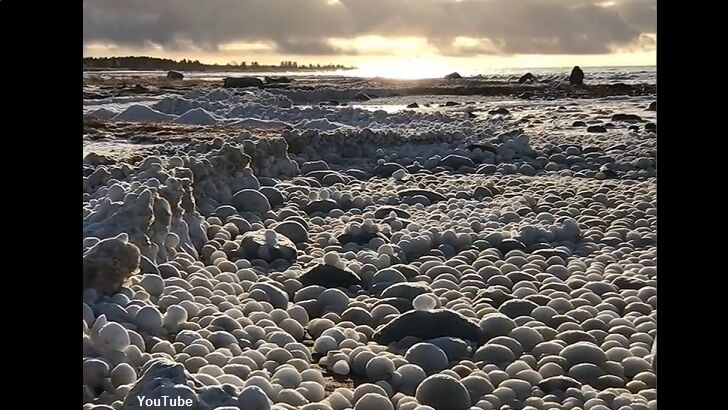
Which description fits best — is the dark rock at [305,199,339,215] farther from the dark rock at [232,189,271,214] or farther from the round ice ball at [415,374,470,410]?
the round ice ball at [415,374,470,410]

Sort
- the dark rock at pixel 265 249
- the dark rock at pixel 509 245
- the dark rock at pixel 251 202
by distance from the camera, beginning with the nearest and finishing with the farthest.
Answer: the dark rock at pixel 265 249
the dark rock at pixel 509 245
the dark rock at pixel 251 202

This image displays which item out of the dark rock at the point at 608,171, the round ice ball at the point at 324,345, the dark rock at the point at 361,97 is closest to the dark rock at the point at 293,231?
the round ice ball at the point at 324,345

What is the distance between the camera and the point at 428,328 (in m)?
3.12

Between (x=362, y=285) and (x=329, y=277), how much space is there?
0.18m

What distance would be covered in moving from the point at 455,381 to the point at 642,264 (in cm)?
222

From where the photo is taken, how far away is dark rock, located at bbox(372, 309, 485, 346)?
10.1 ft

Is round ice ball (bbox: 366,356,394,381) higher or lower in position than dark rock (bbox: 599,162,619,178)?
lower

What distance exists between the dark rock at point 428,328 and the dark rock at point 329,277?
0.75m

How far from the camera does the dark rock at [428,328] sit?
3090 mm

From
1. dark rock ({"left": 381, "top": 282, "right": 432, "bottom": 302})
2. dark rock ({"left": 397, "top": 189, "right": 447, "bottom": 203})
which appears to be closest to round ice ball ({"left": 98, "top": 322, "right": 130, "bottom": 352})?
dark rock ({"left": 381, "top": 282, "right": 432, "bottom": 302})

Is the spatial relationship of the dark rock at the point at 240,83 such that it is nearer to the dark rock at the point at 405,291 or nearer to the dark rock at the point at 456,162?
the dark rock at the point at 456,162

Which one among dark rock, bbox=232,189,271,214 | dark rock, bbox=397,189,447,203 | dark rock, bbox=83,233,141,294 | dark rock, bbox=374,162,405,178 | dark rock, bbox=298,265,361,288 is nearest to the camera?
dark rock, bbox=83,233,141,294

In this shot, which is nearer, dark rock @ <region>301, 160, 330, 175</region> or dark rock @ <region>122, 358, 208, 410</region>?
dark rock @ <region>122, 358, 208, 410</region>
